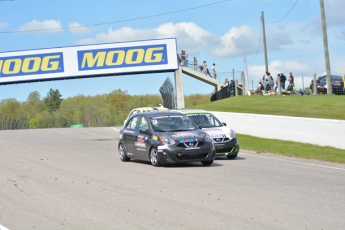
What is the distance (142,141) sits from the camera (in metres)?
16.2

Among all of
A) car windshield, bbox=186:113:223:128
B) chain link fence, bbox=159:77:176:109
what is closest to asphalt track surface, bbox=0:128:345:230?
car windshield, bbox=186:113:223:128

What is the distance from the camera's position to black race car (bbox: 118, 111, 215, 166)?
1512 cm

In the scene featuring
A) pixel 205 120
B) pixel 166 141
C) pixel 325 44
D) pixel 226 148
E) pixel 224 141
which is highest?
pixel 325 44

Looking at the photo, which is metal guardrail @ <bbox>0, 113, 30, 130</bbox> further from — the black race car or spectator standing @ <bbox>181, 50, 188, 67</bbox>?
the black race car

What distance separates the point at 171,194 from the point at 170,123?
5.88m

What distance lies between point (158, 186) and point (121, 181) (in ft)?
3.66

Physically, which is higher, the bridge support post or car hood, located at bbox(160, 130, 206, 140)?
the bridge support post

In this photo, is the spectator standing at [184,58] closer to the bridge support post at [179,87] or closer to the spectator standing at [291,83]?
the bridge support post at [179,87]

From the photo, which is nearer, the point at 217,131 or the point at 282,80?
the point at 217,131

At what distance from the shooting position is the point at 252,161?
1714cm

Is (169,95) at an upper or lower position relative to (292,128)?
upper

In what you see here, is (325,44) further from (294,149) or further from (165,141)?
(165,141)

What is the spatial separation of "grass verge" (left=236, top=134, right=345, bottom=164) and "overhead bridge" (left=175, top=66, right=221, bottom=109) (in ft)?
76.0

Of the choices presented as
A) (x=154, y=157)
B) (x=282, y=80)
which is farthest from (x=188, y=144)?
(x=282, y=80)
